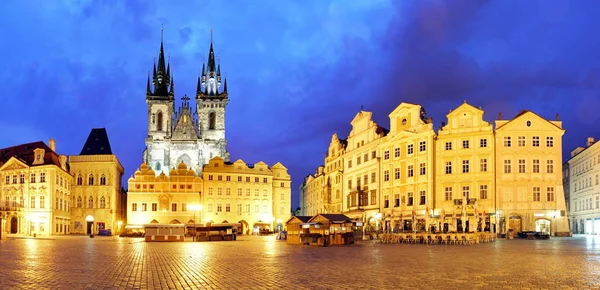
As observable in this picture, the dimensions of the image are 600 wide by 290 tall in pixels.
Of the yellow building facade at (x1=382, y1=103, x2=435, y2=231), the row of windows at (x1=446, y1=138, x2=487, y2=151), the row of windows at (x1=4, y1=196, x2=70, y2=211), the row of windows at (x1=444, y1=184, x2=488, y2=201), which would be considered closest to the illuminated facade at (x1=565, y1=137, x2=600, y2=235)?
the row of windows at (x1=446, y1=138, x2=487, y2=151)

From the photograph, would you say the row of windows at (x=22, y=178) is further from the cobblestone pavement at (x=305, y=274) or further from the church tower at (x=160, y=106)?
the cobblestone pavement at (x=305, y=274)

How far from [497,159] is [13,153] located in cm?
5966

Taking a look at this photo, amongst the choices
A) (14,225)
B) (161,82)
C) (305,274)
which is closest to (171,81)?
(161,82)

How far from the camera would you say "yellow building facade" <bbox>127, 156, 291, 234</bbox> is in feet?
275

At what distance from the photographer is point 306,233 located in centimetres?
4141

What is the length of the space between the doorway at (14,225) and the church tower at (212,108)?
35.9 meters

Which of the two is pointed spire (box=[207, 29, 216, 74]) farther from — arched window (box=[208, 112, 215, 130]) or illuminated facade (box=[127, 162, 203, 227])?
illuminated facade (box=[127, 162, 203, 227])

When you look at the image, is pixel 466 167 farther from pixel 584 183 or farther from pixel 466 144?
pixel 584 183

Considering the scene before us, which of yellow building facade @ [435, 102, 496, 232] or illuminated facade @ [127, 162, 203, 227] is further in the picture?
illuminated facade @ [127, 162, 203, 227]

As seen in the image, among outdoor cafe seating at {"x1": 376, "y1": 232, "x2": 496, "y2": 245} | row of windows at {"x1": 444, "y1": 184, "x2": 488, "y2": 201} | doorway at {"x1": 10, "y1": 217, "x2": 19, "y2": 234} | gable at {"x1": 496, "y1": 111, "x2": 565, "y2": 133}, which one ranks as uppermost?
gable at {"x1": 496, "y1": 111, "x2": 565, "y2": 133}

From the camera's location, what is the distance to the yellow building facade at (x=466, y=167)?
195ft

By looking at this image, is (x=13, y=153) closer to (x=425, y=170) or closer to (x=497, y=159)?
(x=425, y=170)

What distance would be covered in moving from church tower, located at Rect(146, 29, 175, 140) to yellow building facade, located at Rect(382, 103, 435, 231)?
4807 centimetres

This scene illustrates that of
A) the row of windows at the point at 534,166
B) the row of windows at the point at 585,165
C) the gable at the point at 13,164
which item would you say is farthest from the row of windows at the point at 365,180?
the gable at the point at 13,164
